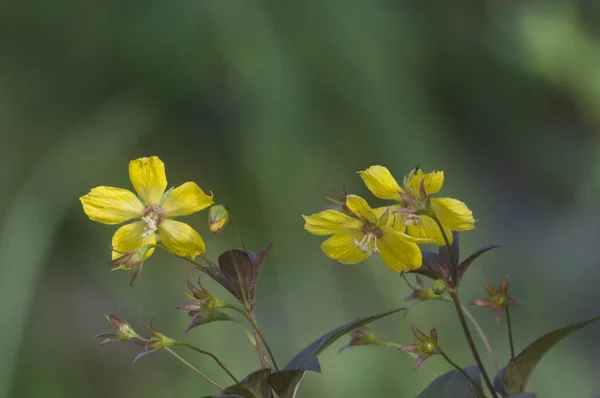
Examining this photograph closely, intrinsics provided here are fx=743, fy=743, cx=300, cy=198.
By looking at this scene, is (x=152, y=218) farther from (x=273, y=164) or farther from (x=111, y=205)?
(x=273, y=164)

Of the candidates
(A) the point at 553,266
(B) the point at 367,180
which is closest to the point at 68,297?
(A) the point at 553,266

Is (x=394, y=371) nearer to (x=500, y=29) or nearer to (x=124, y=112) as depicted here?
(x=124, y=112)

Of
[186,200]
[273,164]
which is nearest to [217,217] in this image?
[186,200]

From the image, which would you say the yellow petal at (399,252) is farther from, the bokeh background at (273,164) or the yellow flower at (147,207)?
the bokeh background at (273,164)

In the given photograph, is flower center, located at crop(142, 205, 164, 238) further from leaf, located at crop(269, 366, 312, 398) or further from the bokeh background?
the bokeh background

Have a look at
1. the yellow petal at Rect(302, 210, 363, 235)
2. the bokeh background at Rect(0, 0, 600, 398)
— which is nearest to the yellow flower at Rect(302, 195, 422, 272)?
the yellow petal at Rect(302, 210, 363, 235)
